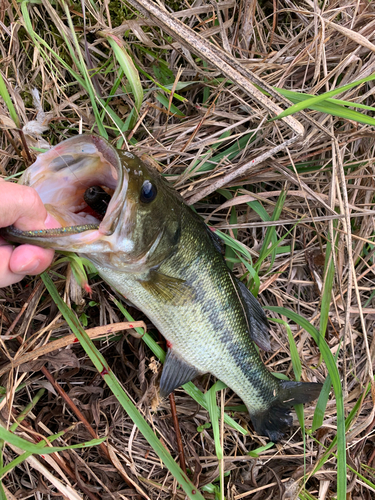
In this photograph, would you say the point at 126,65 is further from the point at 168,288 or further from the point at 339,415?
the point at 339,415

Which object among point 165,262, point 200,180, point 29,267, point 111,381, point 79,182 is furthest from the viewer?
point 200,180

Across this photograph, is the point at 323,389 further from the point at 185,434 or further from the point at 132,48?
the point at 132,48

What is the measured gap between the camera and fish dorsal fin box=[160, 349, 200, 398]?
→ 2236mm

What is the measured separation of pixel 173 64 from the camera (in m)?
2.30

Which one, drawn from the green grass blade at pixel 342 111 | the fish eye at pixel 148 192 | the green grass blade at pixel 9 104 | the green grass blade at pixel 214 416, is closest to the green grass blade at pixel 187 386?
the green grass blade at pixel 214 416

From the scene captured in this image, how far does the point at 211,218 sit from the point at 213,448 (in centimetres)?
175

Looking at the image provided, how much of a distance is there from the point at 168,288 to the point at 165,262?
0.16 meters

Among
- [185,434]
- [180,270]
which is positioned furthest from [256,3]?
[185,434]

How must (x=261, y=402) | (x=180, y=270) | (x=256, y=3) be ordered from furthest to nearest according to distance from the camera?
(x=261, y=402), (x=256, y=3), (x=180, y=270)

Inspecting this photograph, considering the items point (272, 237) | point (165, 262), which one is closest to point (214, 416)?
point (165, 262)

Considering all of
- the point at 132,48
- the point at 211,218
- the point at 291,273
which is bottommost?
the point at 291,273

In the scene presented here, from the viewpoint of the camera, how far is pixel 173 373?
224 cm

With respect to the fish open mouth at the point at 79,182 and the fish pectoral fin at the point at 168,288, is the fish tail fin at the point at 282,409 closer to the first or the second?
the fish pectoral fin at the point at 168,288

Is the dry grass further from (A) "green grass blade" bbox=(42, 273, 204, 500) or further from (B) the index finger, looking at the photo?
(B) the index finger
